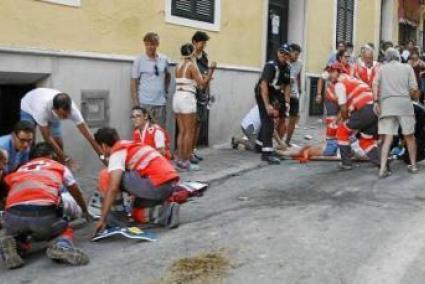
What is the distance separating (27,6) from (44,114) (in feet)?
5.45

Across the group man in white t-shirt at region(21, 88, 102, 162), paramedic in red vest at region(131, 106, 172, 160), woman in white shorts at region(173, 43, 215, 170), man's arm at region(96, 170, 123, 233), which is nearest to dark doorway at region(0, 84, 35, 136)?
man in white t-shirt at region(21, 88, 102, 162)

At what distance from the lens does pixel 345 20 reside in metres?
16.7

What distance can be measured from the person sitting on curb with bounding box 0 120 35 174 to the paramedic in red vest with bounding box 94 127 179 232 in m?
0.61

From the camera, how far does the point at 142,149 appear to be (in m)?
6.32

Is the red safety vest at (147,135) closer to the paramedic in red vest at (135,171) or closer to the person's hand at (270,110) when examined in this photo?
the paramedic in red vest at (135,171)

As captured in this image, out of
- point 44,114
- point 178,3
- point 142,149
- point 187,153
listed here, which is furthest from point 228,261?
point 178,3

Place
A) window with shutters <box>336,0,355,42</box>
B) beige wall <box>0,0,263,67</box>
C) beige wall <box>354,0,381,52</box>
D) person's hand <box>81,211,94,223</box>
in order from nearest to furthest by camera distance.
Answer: person's hand <box>81,211,94,223</box> → beige wall <box>0,0,263,67</box> → window with shutters <box>336,0,355,42</box> → beige wall <box>354,0,381,52</box>

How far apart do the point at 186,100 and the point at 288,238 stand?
367 cm

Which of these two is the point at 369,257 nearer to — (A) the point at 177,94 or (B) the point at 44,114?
(B) the point at 44,114

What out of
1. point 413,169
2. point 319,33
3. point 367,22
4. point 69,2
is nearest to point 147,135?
point 69,2

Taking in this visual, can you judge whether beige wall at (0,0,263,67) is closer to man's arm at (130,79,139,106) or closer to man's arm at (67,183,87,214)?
man's arm at (130,79,139,106)

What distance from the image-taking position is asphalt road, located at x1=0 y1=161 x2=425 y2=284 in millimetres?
5105

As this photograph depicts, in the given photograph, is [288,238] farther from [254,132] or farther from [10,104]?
[254,132]

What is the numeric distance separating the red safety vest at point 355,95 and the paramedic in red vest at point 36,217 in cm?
481
